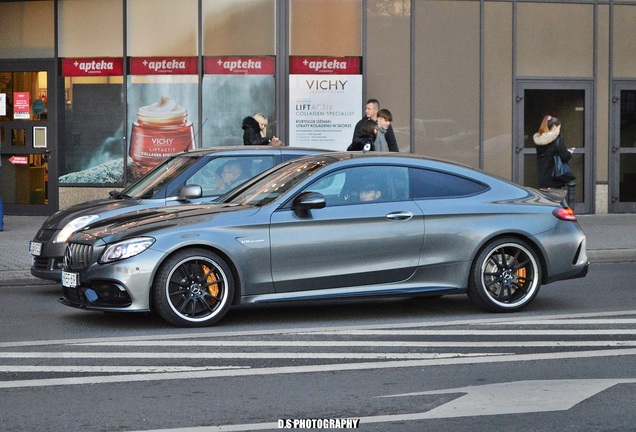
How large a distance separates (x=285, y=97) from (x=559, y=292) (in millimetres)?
10162

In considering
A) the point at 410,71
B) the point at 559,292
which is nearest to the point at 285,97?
the point at 410,71

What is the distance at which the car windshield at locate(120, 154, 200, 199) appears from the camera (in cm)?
1259

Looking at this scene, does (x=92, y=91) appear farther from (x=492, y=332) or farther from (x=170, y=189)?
(x=492, y=332)

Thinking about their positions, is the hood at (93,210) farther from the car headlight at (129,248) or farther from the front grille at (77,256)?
the car headlight at (129,248)

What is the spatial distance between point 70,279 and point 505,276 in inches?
144

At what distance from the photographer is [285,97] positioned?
21.5 metres

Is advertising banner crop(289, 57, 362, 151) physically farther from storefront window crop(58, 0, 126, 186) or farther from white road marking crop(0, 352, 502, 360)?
white road marking crop(0, 352, 502, 360)

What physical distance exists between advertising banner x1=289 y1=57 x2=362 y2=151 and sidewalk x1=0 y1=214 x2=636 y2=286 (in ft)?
14.6

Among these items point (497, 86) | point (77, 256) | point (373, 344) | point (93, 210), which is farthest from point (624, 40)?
point (373, 344)

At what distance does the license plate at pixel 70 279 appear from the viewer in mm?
9961

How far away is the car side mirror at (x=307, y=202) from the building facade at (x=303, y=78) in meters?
11.6

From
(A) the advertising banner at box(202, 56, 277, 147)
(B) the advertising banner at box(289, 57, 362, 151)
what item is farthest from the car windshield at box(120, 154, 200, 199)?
(B) the advertising banner at box(289, 57, 362, 151)

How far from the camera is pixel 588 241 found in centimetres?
1731

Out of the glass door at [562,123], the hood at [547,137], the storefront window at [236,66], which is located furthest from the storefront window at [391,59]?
the hood at [547,137]
